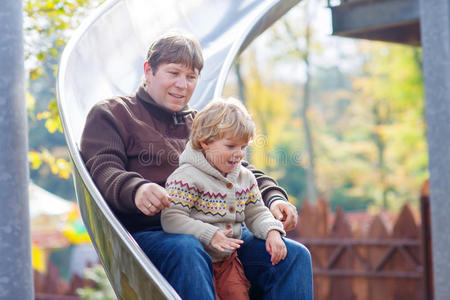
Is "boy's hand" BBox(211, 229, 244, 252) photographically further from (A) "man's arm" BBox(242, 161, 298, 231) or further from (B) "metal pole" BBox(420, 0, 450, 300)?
(B) "metal pole" BBox(420, 0, 450, 300)

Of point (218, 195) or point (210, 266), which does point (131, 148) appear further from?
point (210, 266)

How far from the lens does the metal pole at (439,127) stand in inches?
130

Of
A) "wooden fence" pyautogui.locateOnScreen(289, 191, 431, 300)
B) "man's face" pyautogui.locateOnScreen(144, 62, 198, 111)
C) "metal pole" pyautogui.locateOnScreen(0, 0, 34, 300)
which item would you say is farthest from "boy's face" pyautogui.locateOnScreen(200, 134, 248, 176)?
"wooden fence" pyautogui.locateOnScreen(289, 191, 431, 300)

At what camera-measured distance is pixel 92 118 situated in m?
2.30

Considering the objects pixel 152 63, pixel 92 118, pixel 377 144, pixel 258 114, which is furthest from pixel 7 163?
pixel 377 144

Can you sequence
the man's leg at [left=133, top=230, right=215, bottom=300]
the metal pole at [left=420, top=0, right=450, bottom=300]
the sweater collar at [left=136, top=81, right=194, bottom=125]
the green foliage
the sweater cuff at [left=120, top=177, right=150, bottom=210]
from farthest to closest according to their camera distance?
the green foliage
the metal pole at [left=420, top=0, right=450, bottom=300]
the sweater collar at [left=136, top=81, right=194, bottom=125]
the sweater cuff at [left=120, top=177, right=150, bottom=210]
the man's leg at [left=133, top=230, right=215, bottom=300]

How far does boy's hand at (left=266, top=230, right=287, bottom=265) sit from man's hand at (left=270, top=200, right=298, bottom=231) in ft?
0.48

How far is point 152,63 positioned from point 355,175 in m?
17.9

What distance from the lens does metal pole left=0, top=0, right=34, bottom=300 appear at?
7.24ft

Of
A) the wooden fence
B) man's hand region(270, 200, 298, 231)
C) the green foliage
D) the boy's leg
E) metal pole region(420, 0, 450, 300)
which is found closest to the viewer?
the boy's leg

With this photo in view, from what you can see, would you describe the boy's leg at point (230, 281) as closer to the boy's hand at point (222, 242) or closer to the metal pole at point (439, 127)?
the boy's hand at point (222, 242)

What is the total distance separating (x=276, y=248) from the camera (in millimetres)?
2143

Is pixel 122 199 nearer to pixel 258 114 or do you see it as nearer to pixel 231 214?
pixel 231 214

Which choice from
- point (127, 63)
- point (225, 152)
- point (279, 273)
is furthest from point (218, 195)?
point (127, 63)
